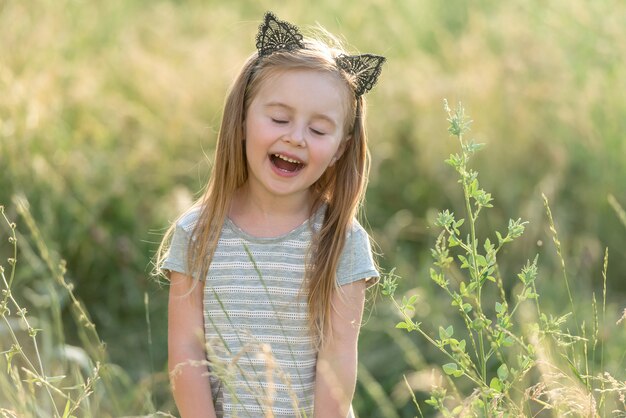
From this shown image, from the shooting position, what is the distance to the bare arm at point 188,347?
2.49 metres

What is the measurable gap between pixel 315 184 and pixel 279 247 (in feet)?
0.72

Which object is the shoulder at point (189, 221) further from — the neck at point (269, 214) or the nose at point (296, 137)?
the nose at point (296, 137)

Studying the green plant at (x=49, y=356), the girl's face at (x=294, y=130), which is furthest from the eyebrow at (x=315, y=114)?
the green plant at (x=49, y=356)

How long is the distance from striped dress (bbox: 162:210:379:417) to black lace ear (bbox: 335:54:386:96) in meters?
0.34

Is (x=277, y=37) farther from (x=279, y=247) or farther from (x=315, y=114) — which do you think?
(x=279, y=247)

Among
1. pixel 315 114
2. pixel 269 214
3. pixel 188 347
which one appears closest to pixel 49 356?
pixel 188 347

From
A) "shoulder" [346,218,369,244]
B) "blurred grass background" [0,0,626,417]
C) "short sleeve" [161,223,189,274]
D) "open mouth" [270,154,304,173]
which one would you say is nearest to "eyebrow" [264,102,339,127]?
"open mouth" [270,154,304,173]

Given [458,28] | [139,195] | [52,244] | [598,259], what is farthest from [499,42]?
[52,244]

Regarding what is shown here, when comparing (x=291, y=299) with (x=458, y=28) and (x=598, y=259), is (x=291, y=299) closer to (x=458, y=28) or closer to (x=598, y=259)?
(x=598, y=259)

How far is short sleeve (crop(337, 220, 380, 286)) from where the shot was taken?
8.12 feet

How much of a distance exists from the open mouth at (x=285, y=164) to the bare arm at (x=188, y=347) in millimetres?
324

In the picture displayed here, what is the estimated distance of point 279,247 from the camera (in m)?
2.54

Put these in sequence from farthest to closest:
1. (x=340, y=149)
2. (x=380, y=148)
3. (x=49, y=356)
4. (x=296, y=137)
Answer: (x=380, y=148), (x=49, y=356), (x=340, y=149), (x=296, y=137)

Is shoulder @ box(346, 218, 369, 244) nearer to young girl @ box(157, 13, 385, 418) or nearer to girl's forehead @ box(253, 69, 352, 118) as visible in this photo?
young girl @ box(157, 13, 385, 418)
